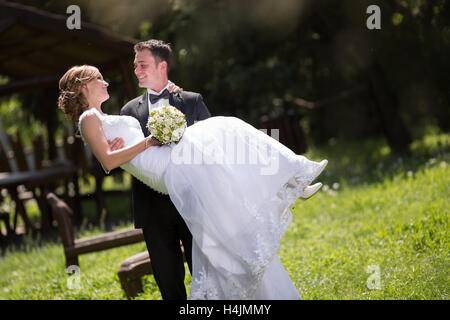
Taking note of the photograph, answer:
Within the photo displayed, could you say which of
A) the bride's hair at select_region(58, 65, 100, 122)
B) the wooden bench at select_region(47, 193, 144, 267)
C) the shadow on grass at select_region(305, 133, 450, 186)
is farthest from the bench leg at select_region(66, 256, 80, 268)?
the shadow on grass at select_region(305, 133, 450, 186)

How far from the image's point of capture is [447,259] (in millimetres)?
4711

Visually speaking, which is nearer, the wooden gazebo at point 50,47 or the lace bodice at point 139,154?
the lace bodice at point 139,154

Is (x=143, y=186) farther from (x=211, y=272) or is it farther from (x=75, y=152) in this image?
(x=75, y=152)

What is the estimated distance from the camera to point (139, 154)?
3.42 m

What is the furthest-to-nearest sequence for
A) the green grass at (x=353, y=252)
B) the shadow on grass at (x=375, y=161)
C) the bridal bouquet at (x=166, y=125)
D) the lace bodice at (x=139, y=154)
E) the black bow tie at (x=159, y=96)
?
the shadow on grass at (x=375, y=161) → the green grass at (x=353, y=252) → the black bow tie at (x=159, y=96) → the lace bodice at (x=139, y=154) → the bridal bouquet at (x=166, y=125)

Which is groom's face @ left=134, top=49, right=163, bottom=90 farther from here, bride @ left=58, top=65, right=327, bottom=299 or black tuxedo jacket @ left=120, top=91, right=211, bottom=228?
bride @ left=58, top=65, right=327, bottom=299

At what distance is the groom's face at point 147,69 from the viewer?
361cm

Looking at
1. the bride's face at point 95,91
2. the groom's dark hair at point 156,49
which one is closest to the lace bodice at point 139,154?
the bride's face at point 95,91

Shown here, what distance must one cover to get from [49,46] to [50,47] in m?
0.05

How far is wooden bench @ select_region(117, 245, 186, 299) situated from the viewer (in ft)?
16.9

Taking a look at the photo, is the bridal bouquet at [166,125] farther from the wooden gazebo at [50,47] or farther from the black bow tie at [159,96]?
the wooden gazebo at [50,47]

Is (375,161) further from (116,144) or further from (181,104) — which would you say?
(116,144)

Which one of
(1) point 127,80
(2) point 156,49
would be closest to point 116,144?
(2) point 156,49

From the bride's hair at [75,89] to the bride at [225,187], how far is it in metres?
0.18
